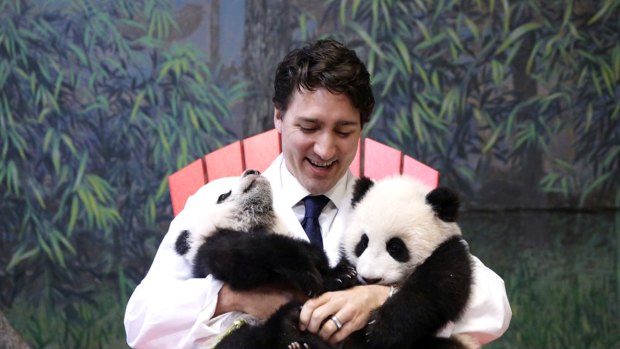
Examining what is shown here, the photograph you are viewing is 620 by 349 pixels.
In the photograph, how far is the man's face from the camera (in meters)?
2.21

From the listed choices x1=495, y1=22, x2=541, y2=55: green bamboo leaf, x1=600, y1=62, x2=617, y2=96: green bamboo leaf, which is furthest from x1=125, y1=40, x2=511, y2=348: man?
x1=600, y1=62, x2=617, y2=96: green bamboo leaf

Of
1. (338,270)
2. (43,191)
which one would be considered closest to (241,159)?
(338,270)

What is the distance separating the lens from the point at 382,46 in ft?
14.1

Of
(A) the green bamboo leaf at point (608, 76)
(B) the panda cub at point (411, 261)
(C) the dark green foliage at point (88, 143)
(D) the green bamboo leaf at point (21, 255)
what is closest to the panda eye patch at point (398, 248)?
(B) the panda cub at point (411, 261)

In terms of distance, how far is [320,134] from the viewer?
2236mm

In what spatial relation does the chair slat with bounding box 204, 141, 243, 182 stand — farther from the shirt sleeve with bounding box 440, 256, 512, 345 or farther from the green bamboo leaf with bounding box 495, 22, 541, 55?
the green bamboo leaf with bounding box 495, 22, 541, 55

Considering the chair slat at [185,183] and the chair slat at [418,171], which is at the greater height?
the chair slat at [418,171]

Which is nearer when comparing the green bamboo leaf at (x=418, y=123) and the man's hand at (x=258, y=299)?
the man's hand at (x=258, y=299)

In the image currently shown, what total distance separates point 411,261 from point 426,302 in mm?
141

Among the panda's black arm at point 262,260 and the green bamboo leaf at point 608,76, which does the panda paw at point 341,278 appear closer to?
the panda's black arm at point 262,260

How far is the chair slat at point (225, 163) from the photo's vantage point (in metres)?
2.89

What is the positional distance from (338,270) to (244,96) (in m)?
2.40

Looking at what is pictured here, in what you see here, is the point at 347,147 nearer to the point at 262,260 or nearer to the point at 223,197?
the point at 223,197

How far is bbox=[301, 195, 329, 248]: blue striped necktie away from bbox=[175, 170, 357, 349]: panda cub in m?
0.22
